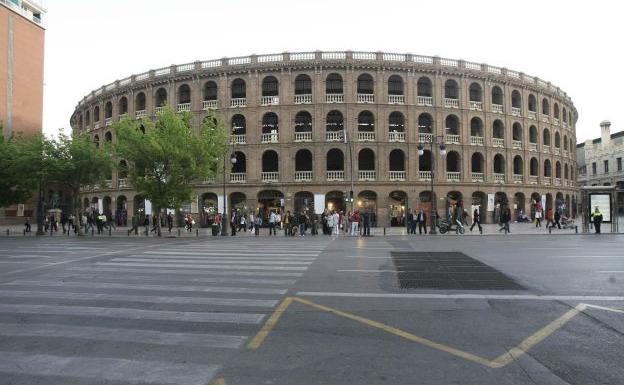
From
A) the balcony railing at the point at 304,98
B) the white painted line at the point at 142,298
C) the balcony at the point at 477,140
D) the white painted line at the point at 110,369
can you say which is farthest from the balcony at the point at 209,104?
the white painted line at the point at 110,369

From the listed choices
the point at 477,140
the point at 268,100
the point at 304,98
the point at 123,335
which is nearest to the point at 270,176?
the point at 268,100

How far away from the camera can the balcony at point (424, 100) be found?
3917 cm

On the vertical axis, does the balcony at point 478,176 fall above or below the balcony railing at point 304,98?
below

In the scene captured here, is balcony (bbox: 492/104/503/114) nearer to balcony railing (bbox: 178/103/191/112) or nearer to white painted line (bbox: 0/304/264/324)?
balcony railing (bbox: 178/103/191/112)

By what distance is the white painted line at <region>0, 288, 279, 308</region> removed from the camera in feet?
24.4

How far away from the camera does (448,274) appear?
10.5 meters

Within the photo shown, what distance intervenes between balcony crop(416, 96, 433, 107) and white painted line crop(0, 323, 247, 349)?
36.7 meters

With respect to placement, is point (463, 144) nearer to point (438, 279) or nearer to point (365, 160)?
point (365, 160)

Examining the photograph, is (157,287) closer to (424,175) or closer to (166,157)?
(166,157)

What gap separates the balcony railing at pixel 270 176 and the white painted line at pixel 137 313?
104 ft

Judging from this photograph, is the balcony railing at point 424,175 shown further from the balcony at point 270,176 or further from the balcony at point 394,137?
the balcony at point 270,176

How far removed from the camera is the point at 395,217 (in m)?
39.6

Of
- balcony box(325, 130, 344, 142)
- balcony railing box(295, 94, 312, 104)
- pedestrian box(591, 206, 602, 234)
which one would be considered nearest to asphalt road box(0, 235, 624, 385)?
pedestrian box(591, 206, 602, 234)

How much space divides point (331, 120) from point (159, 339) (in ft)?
114
